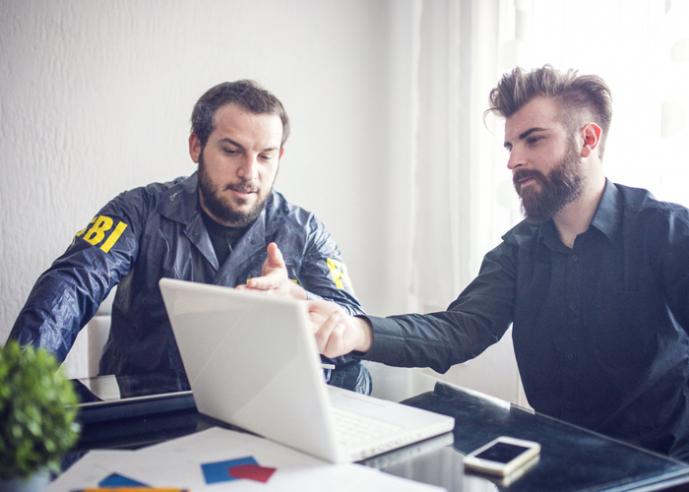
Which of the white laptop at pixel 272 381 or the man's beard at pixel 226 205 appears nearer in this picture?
the white laptop at pixel 272 381

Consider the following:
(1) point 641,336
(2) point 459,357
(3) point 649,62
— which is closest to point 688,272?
(1) point 641,336

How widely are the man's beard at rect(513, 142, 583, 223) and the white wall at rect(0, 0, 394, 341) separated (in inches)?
48.5

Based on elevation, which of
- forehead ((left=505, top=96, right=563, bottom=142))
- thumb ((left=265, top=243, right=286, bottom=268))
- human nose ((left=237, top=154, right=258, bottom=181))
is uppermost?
forehead ((left=505, top=96, right=563, bottom=142))

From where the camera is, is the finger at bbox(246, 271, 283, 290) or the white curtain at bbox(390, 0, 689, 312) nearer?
the finger at bbox(246, 271, 283, 290)

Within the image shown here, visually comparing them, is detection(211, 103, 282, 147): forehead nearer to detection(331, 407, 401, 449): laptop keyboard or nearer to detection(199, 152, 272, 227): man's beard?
detection(199, 152, 272, 227): man's beard

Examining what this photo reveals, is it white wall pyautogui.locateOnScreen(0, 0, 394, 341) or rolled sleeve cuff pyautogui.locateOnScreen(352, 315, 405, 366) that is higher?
white wall pyautogui.locateOnScreen(0, 0, 394, 341)

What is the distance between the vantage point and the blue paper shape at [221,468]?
0.67 meters

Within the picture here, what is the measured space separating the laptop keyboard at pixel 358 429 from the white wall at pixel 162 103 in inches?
61.7

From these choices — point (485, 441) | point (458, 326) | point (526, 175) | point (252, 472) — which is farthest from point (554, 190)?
point (252, 472)

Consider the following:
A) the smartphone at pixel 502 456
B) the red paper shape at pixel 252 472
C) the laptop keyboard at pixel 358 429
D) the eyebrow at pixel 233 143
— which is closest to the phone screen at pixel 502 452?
Result: the smartphone at pixel 502 456

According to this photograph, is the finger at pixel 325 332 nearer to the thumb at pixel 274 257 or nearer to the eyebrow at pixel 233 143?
the thumb at pixel 274 257

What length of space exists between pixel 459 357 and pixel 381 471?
609 mm

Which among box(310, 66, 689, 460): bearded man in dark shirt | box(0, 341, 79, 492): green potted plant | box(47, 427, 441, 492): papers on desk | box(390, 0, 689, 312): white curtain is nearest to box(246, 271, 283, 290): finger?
box(310, 66, 689, 460): bearded man in dark shirt

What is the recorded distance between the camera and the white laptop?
69 centimetres
